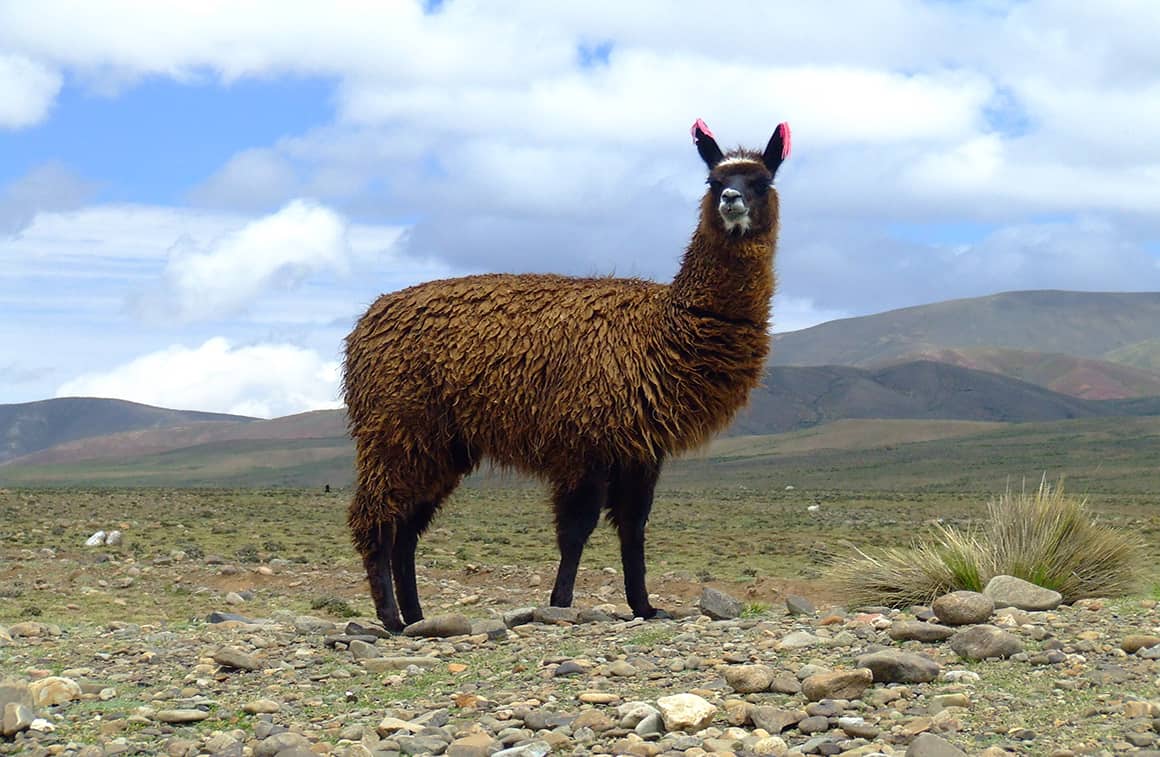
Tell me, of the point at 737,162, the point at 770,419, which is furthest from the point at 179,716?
the point at 770,419

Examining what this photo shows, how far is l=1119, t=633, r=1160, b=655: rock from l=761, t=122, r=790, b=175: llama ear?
16.6 feet

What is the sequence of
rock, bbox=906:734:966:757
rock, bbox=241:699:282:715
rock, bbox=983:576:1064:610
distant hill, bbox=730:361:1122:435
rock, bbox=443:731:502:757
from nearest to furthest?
rock, bbox=906:734:966:757, rock, bbox=443:731:502:757, rock, bbox=241:699:282:715, rock, bbox=983:576:1064:610, distant hill, bbox=730:361:1122:435

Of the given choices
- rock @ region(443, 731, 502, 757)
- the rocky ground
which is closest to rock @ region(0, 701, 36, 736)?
the rocky ground

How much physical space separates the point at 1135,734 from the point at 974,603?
104 inches

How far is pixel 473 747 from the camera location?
7156mm

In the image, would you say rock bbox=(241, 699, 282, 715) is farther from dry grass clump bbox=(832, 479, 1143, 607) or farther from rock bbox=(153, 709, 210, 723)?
dry grass clump bbox=(832, 479, 1143, 607)

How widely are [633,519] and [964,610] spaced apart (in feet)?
10.5

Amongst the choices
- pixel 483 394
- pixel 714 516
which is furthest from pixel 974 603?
pixel 714 516

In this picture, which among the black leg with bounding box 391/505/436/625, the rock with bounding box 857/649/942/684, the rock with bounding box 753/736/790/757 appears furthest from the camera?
the black leg with bounding box 391/505/436/625

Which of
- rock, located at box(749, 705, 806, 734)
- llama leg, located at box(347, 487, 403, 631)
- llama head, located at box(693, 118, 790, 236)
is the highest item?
llama head, located at box(693, 118, 790, 236)

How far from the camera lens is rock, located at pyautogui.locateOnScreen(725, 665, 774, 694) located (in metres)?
7.83

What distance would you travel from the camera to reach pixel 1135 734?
6500 mm

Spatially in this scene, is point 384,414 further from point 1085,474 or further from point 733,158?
point 1085,474

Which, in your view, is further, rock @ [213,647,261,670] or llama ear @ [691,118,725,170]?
llama ear @ [691,118,725,170]
